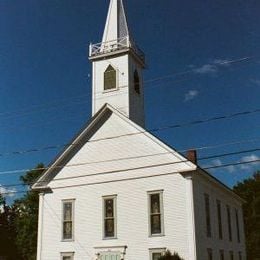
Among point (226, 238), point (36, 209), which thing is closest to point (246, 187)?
point (36, 209)

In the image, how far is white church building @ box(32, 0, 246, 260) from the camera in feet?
84.5

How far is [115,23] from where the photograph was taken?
35.2 meters

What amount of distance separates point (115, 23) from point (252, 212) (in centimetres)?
3565

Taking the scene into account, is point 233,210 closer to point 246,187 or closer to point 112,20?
point 112,20

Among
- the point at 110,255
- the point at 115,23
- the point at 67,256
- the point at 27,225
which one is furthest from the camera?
the point at 27,225

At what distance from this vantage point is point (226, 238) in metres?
32.3

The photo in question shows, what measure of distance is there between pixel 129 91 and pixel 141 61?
392cm

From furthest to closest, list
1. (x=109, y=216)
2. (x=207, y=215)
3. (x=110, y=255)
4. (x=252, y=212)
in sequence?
(x=252, y=212) < (x=207, y=215) < (x=109, y=216) < (x=110, y=255)

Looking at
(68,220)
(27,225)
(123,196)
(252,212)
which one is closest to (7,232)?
(27,225)

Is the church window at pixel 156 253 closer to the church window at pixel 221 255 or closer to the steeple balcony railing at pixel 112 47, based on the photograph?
the church window at pixel 221 255

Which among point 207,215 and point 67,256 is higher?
point 207,215

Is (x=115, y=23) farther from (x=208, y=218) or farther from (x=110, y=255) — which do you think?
(x=110, y=255)

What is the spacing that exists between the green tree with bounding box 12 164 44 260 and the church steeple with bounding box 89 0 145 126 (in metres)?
17.6

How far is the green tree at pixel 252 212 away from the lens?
191 ft
